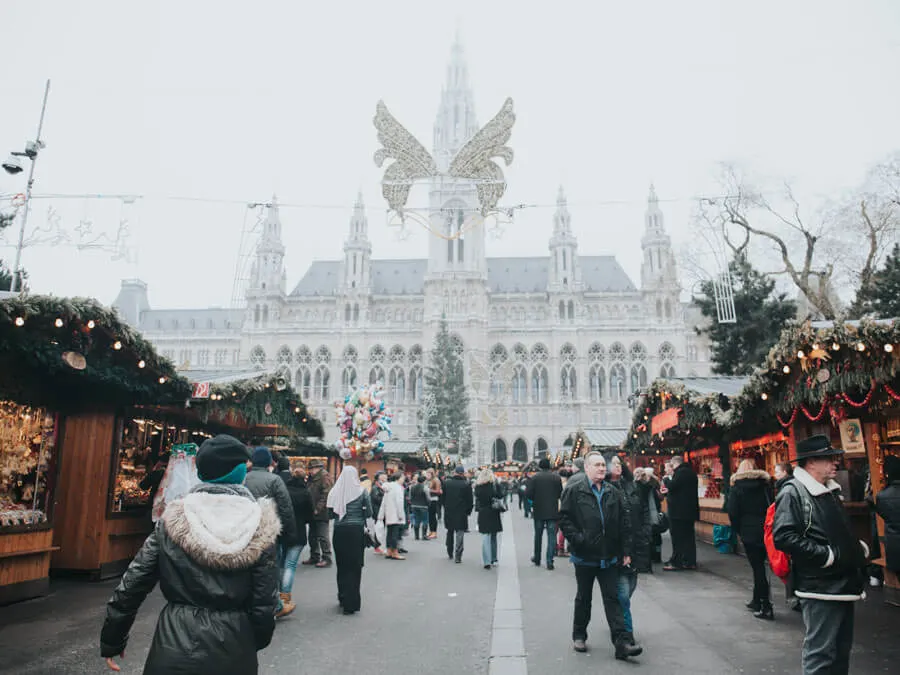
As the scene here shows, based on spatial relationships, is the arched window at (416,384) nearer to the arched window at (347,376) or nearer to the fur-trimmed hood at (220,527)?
the arched window at (347,376)

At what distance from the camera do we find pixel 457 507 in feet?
33.6

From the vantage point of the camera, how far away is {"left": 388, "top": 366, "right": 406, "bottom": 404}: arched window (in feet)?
178

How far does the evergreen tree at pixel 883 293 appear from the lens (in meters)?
16.2

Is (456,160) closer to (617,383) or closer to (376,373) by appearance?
(376,373)

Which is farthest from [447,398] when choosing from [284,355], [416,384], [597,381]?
[284,355]

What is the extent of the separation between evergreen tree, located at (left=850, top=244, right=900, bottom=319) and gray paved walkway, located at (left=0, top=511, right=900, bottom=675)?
38.7 ft

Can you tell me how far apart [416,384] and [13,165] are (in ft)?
149

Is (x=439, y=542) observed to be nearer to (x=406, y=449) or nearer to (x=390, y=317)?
(x=406, y=449)

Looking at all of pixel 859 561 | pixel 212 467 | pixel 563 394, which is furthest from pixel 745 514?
pixel 563 394

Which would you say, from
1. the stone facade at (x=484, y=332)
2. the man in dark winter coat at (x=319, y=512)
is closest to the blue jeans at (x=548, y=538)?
the man in dark winter coat at (x=319, y=512)

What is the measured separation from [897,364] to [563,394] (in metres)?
49.2

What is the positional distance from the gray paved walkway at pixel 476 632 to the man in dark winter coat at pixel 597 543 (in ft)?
0.84

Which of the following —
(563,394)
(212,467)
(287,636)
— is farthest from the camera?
(563,394)

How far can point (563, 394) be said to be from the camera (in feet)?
178
